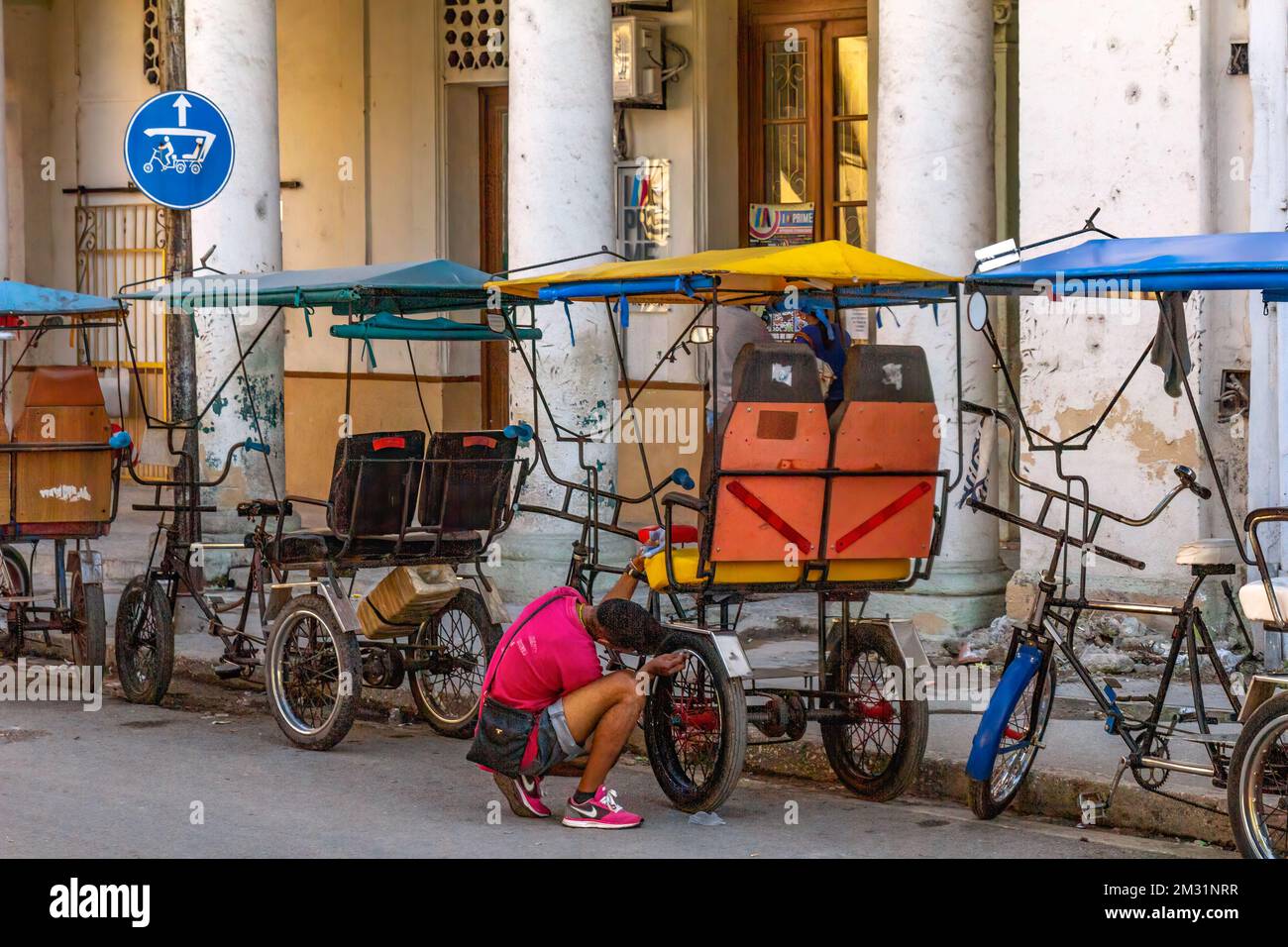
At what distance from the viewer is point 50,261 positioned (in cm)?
1827

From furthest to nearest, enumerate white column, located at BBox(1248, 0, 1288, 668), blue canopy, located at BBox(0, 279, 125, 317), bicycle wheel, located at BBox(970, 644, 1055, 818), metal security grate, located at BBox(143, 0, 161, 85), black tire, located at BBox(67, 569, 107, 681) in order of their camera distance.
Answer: metal security grate, located at BBox(143, 0, 161, 85) → blue canopy, located at BBox(0, 279, 125, 317) → black tire, located at BBox(67, 569, 107, 681) → white column, located at BBox(1248, 0, 1288, 668) → bicycle wheel, located at BBox(970, 644, 1055, 818)

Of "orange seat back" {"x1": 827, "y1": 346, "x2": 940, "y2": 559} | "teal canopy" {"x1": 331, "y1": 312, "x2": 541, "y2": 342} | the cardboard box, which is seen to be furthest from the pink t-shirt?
"teal canopy" {"x1": 331, "y1": 312, "x2": 541, "y2": 342}

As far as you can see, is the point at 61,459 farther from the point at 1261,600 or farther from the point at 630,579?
the point at 1261,600

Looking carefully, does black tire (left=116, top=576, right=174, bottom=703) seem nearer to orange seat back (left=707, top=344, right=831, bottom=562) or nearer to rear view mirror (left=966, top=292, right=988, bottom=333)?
orange seat back (left=707, top=344, right=831, bottom=562)

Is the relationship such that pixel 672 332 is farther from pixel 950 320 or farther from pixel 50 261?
pixel 50 261

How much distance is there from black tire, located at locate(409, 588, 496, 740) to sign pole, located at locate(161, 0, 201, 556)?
8.01 feet

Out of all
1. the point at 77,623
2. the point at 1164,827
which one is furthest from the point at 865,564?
the point at 77,623

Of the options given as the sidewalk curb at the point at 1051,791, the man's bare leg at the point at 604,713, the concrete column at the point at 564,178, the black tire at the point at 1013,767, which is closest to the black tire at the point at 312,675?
the sidewalk curb at the point at 1051,791

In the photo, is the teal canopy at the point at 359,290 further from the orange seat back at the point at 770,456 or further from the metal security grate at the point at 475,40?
the metal security grate at the point at 475,40

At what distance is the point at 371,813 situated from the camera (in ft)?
23.6

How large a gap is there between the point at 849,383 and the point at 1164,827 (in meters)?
1.97

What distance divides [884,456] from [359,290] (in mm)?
2693

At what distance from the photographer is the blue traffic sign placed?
416 inches

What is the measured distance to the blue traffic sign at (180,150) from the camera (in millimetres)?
10570
